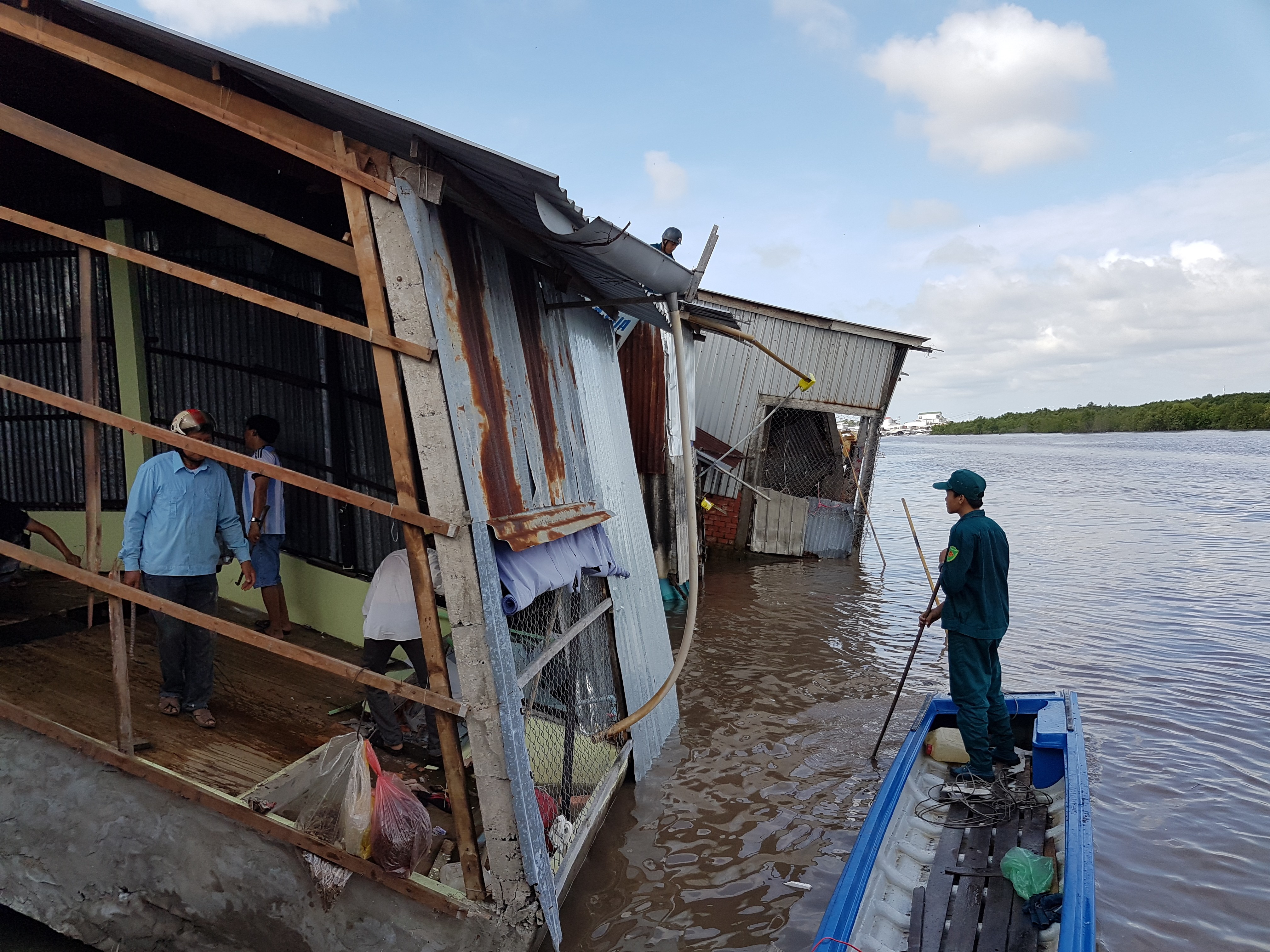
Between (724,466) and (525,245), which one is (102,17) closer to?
(525,245)

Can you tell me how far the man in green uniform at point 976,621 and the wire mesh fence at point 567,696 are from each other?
2.32 metres

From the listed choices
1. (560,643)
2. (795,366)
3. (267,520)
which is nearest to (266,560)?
(267,520)

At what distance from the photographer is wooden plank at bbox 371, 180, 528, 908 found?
325cm

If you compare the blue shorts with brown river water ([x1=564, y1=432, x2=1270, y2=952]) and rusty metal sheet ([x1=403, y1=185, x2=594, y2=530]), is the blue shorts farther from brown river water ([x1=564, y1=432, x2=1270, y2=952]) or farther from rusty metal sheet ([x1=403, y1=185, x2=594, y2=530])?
brown river water ([x1=564, y1=432, x2=1270, y2=952])

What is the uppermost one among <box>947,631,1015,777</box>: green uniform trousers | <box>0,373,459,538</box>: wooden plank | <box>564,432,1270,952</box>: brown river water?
<box>0,373,459,538</box>: wooden plank

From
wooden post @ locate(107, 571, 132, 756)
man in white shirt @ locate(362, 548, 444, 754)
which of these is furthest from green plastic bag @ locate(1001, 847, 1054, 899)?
wooden post @ locate(107, 571, 132, 756)

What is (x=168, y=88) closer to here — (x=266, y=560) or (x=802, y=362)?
(x=266, y=560)

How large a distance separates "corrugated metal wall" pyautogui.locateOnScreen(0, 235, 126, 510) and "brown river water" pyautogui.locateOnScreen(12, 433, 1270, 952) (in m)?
3.99

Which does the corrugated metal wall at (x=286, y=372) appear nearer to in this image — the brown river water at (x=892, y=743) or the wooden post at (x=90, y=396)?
the wooden post at (x=90, y=396)

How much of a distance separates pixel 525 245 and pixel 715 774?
4.25m

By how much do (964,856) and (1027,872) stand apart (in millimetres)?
466

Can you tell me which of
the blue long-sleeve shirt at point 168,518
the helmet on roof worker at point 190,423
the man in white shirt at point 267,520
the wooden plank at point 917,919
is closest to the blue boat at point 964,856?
the wooden plank at point 917,919

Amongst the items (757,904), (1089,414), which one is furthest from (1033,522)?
(1089,414)

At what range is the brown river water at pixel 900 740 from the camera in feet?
14.9
